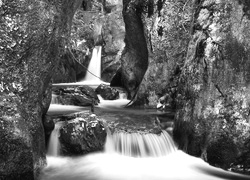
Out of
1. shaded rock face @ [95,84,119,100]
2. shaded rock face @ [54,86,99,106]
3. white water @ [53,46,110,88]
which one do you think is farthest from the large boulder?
white water @ [53,46,110,88]

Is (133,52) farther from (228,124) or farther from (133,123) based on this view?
(228,124)

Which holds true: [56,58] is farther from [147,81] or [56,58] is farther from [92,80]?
[92,80]

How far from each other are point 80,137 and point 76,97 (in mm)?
3738

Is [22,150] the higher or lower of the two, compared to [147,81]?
lower

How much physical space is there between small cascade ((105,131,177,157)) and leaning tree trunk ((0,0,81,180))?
1.68 m

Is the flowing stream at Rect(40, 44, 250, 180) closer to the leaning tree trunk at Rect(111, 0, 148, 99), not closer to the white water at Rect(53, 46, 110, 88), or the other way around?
the leaning tree trunk at Rect(111, 0, 148, 99)

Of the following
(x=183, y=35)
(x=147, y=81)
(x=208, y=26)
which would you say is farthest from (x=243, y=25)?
(x=147, y=81)

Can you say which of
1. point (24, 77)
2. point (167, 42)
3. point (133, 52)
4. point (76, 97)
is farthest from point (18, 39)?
point (133, 52)

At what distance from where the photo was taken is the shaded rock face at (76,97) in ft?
30.0

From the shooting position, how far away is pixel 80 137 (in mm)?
5684

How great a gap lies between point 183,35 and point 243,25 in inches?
153

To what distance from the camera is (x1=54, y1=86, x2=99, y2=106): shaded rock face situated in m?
9.16

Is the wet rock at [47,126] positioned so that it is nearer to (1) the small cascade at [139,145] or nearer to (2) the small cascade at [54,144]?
(2) the small cascade at [54,144]

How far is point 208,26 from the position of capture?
20.1 feet
